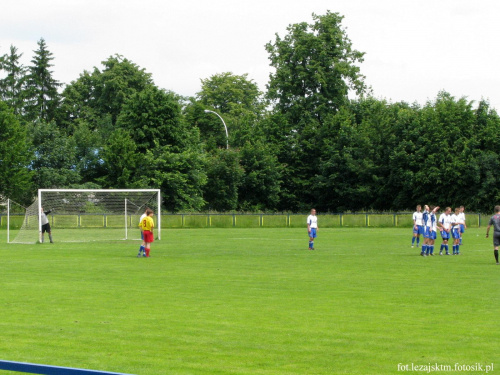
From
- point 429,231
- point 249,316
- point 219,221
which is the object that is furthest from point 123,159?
point 249,316

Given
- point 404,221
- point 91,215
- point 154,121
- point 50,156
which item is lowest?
point 404,221

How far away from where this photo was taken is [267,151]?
77312mm

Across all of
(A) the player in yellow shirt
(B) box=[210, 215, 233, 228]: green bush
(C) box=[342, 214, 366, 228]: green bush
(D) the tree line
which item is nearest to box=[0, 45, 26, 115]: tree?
(D) the tree line

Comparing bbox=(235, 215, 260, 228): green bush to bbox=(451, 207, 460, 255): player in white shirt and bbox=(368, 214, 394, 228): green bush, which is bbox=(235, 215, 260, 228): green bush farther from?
bbox=(451, 207, 460, 255): player in white shirt

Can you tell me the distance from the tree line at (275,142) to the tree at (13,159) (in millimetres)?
112

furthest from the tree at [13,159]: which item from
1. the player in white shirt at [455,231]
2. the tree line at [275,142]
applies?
the player in white shirt at [455,231]

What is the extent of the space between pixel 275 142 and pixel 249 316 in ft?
224

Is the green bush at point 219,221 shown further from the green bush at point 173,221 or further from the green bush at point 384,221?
the green bush at point 384,221

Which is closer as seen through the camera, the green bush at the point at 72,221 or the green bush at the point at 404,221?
the green bush at the point at 72,221

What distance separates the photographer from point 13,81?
289 ft

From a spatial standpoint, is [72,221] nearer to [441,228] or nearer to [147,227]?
[147,227]

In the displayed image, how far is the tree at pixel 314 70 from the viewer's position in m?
79.2

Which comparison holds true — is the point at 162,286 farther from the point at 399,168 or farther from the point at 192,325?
the point at 399,168

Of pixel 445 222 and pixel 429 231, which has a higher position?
pixel 445 222
